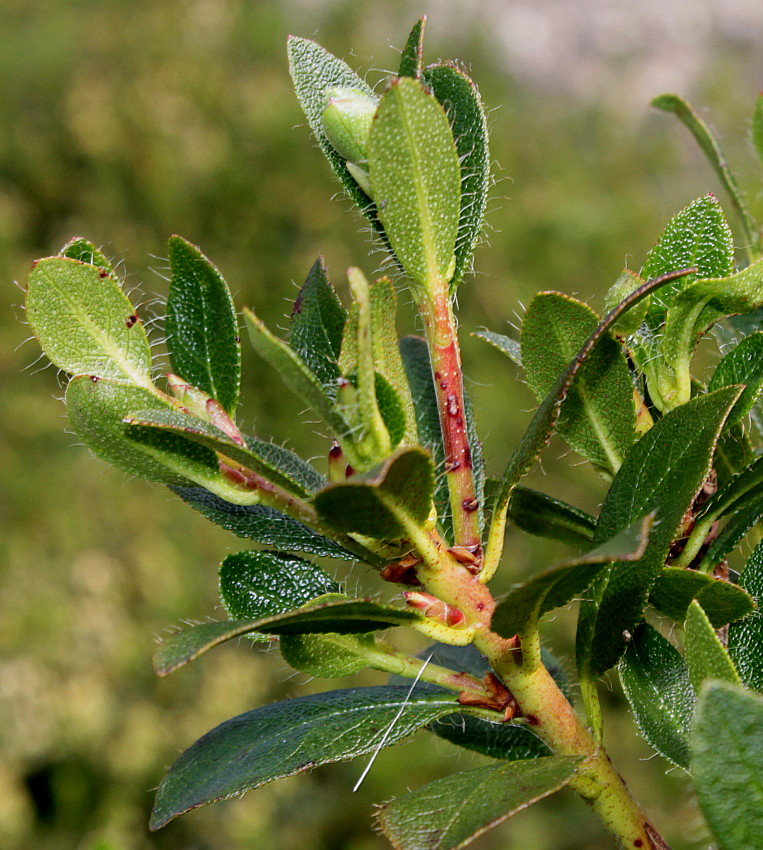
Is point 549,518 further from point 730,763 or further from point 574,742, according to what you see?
point 730,763

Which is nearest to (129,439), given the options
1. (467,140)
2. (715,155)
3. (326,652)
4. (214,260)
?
(326,652)

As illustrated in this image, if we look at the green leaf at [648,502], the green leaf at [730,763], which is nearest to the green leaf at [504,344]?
the green leaf at [648,502]

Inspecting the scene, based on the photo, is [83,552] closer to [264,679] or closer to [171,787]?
[264,679]

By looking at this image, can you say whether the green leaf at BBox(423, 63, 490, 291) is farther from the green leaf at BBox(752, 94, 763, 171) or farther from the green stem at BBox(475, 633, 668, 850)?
the green leaf at BBox(752, 94, 763, 171)

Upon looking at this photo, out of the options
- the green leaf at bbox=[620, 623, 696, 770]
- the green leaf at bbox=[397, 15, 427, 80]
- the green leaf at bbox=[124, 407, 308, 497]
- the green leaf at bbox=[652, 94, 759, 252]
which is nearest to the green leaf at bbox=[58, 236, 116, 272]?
the green leaf at bbox=[124, 407, 308, 497]

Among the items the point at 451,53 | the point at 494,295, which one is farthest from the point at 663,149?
the point at 494,295

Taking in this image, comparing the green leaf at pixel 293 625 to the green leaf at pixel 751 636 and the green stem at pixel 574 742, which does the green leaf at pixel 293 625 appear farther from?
the green leaf at pixel 751 636
